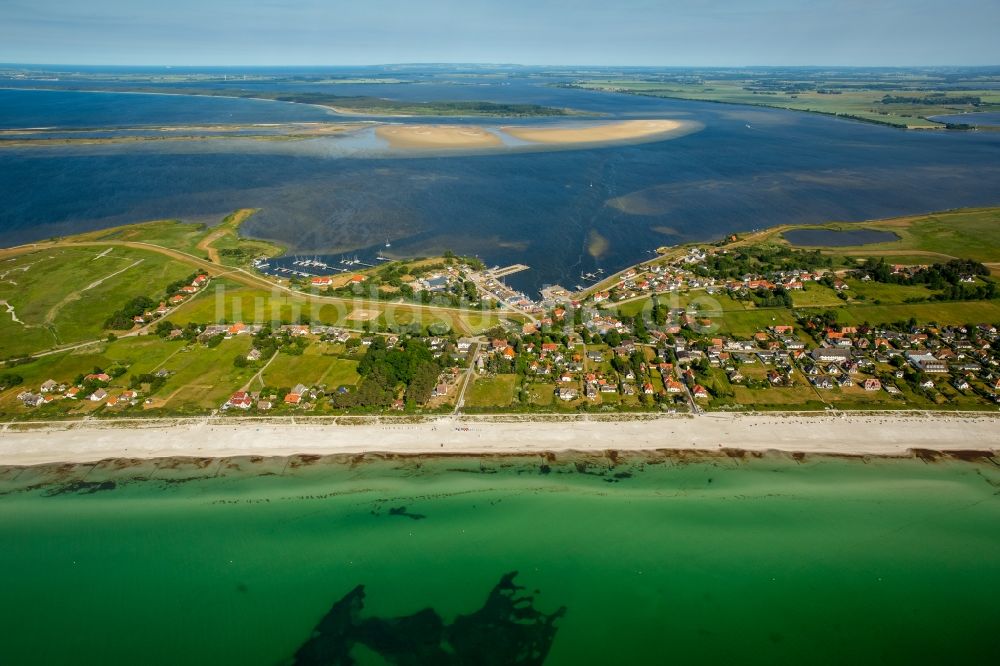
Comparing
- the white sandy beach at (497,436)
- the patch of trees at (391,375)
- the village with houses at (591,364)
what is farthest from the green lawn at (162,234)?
the patch of trees at (391,375)

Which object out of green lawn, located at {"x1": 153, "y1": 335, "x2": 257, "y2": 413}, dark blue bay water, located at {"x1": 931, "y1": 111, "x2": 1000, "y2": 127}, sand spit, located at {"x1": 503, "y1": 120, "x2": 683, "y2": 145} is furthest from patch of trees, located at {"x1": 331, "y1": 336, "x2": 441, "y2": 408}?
dark blue bay water, located at {"x1": 931, "y1": 111, "x2": 1000, "y2": 127}

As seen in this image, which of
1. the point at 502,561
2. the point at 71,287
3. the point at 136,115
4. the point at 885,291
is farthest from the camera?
the point at 136,115

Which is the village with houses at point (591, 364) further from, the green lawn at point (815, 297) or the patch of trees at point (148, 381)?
the green lawn at point (815, 297)

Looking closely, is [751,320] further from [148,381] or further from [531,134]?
[531,134]

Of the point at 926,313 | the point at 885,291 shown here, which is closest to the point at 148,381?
the point at 926,313

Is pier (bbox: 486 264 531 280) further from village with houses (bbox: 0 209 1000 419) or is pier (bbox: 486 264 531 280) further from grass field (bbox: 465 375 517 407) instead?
grass field (bbox: 465 375 517 407)

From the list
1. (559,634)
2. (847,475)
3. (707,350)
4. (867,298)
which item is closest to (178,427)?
(559,634)
